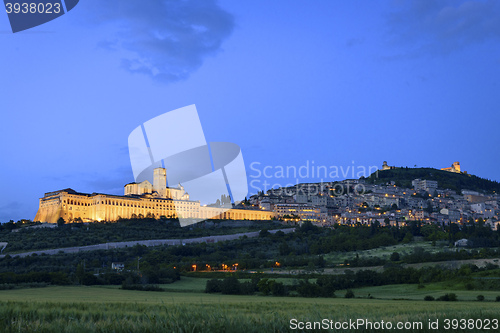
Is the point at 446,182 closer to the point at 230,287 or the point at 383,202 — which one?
the point at 383,202

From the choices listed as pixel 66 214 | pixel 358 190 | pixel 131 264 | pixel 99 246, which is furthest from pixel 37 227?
pixel 358 190

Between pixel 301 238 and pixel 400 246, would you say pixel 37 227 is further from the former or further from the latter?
pixel 400 246

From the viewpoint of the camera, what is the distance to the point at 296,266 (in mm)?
56719

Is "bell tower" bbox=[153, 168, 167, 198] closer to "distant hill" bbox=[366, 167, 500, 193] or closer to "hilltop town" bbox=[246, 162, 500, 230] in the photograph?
"hilltop town" bbox=[246, 162, 500, 230]

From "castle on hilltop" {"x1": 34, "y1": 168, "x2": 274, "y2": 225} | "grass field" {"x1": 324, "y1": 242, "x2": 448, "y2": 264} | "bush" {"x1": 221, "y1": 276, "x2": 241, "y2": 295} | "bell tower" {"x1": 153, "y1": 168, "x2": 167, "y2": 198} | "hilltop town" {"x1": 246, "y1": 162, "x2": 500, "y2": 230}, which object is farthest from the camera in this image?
"bell tower" {"x1": 153, "y1": 168, "x2": 167, "y2": 198}

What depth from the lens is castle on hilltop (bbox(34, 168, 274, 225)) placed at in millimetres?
113688

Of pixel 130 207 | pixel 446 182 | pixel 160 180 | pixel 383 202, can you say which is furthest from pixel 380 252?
pixel 446 182

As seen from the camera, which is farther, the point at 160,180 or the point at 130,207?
the point at 160,180

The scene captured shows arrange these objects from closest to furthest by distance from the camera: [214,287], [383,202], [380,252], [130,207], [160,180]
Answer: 1. [214,287]
2. [380,252]
3. [130,207]
4. [160,180]
5. [383,202]

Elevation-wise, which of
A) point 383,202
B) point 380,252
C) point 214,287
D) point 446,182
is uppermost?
point 446,182

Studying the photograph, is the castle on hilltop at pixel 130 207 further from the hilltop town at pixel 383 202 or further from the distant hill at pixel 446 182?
the distant hill at pixel 446 182

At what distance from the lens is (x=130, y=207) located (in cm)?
12062

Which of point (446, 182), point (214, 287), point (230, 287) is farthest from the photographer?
point (446, 182)

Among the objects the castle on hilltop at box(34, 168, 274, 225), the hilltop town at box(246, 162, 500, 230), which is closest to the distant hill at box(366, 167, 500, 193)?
the hilltop town at box(246, 162, 500, 230)
